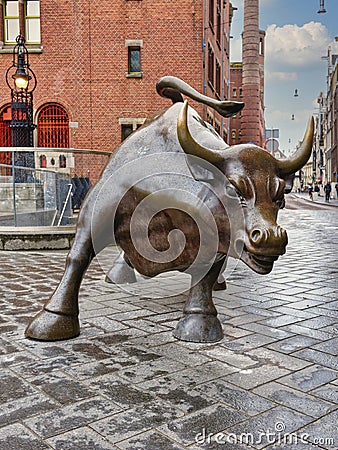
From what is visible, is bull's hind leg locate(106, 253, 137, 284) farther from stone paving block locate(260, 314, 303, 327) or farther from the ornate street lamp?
the ornate street lamp

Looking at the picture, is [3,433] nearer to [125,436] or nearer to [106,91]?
[125,436]

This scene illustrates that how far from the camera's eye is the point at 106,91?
67.4ft

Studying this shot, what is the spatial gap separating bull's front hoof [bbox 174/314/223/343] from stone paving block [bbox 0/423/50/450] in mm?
1576

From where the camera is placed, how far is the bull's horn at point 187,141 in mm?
2945

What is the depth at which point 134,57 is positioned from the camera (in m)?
20.8

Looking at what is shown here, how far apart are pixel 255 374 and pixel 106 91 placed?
18.7 metres

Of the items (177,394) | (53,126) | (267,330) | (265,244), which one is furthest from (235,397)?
(53,126)

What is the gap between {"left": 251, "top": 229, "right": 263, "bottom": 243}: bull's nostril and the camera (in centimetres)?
289

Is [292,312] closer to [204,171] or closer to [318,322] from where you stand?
[318,322]

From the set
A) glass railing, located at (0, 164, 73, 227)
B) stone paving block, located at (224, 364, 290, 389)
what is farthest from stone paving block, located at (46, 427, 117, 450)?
glass railing, located at (0, 164, 73, 227)

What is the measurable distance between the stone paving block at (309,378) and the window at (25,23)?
20754mm

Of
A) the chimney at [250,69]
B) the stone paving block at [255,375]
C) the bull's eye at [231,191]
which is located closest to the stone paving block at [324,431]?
the stone paving block at [255,375]

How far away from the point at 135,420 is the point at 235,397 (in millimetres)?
578

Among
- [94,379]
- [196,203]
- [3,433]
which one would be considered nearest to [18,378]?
[94,379]
